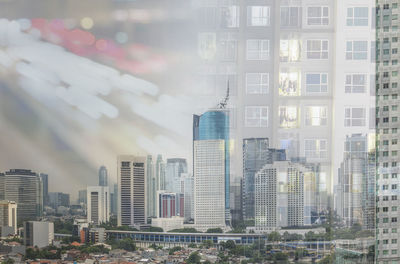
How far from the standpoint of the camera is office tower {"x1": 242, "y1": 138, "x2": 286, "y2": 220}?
2.88 meters

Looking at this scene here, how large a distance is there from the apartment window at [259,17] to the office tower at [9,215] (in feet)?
6.32

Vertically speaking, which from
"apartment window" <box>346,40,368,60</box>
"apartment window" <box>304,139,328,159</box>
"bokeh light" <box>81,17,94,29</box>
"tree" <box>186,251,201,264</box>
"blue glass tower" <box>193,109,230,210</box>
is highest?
"bokeh light" <box>81,17,94,29</box>

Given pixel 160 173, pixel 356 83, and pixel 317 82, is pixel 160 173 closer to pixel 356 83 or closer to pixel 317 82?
pixel 317 82

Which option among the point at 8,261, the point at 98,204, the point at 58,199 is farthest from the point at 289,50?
the point at 8,261

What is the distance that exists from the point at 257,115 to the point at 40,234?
1591 mm

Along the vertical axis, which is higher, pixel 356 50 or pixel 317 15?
pixel 317 15

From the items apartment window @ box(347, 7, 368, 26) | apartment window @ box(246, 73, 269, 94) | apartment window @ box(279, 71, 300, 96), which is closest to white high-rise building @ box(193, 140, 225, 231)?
apartment window @ box(246, 73, 269, 94)

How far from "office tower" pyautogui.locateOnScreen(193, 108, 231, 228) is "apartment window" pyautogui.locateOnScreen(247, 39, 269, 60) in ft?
1.55

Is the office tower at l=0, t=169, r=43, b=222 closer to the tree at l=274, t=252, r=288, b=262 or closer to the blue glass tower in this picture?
the blue glass tower

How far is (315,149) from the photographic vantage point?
9.40 ft

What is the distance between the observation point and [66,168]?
293 centimetres

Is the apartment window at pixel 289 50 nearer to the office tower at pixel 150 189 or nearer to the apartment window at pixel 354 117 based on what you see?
the apartment window at pixel 354 117

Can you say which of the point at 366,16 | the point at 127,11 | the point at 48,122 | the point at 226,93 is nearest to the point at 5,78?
the point at 48,122

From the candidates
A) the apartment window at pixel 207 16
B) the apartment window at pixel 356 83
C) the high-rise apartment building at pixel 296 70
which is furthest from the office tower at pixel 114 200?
the apartment window at pixel 356 83
